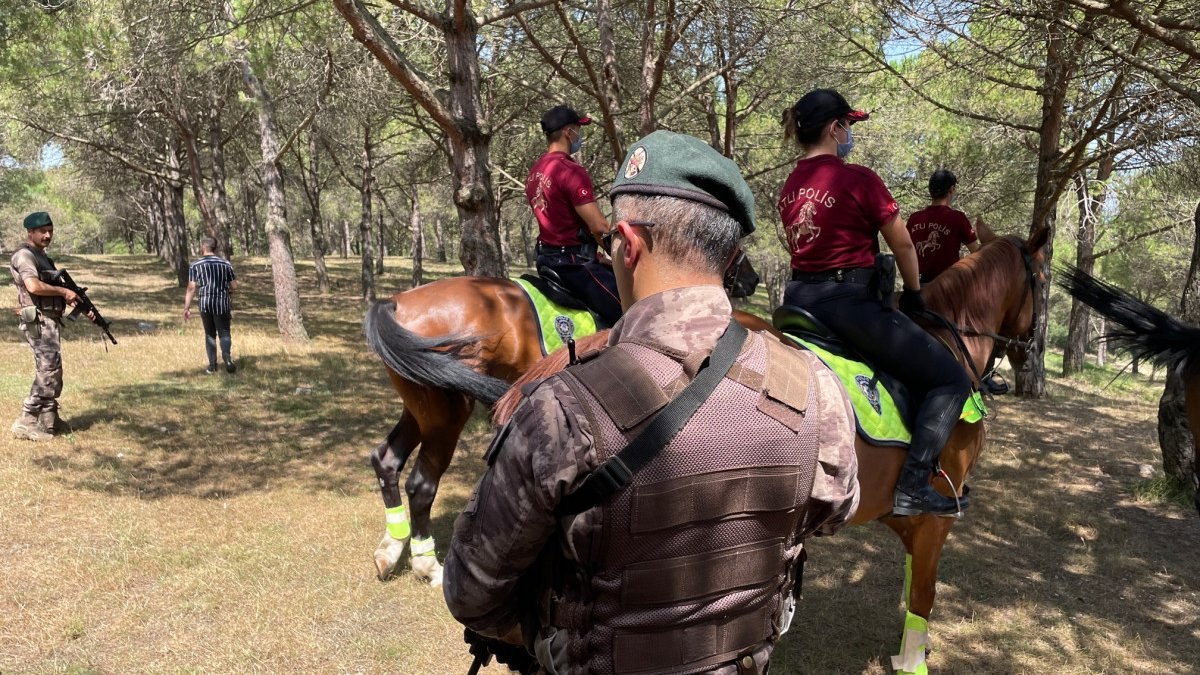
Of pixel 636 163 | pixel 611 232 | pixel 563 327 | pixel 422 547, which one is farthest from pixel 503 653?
pixel 422 547

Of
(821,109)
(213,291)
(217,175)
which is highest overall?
(217,175)

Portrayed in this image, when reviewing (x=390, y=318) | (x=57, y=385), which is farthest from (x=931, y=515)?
(x=57, y=385)

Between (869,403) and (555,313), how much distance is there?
2272 mm

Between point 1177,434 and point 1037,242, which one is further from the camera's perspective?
point 1177,434

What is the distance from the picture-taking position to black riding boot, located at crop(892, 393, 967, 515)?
3.44 m

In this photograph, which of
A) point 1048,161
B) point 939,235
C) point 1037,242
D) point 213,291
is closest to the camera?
point 1037,242

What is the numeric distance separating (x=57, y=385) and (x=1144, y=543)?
10.7 meters

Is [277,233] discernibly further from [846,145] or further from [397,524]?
[846,145]

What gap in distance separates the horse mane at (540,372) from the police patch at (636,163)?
345mm

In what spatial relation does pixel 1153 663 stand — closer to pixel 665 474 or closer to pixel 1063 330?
pixel 665 474

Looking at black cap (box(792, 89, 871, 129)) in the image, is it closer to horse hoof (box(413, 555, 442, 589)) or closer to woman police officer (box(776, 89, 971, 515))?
→ woman police officer (box(776, 89, 971, 515))

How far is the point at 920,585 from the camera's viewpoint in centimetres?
394

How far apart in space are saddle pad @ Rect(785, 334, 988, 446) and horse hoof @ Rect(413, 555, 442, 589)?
10.1ft

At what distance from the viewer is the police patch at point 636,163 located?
1462 millimetres
